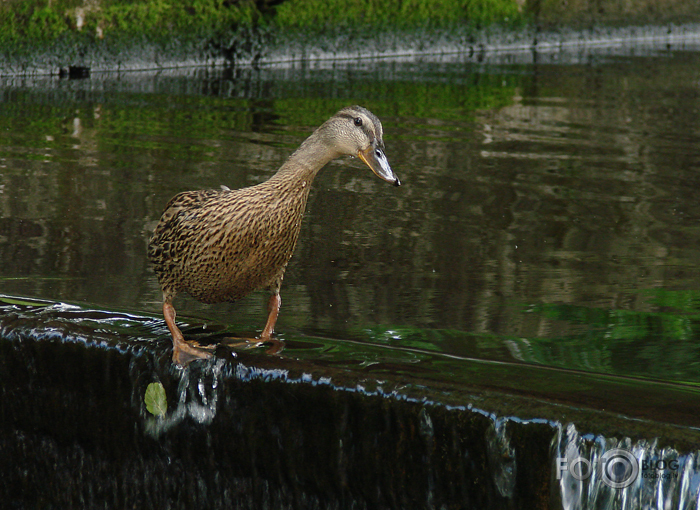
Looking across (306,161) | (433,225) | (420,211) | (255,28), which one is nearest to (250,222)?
(306,161)

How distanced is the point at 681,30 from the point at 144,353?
621 inches

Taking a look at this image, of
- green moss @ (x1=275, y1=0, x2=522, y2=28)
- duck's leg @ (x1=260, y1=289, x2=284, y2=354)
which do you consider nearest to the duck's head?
duck's leg @ (x1=260, y1=289, x2=284, y2=354)

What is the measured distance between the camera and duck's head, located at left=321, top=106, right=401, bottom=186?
12.0 ft

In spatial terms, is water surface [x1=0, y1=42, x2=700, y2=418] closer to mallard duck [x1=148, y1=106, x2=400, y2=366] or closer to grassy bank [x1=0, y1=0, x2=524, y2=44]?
mallard duck [x1=148, y1=106, x2=400, y2=366]

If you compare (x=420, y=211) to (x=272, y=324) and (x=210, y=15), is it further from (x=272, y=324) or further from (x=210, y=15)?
(x=210, y=15)

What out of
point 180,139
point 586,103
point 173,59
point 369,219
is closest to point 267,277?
point 369,219

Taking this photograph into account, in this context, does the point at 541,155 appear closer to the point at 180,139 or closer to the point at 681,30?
the point at 180,139

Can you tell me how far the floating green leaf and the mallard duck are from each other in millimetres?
159

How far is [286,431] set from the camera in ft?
12.2

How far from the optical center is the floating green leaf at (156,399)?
3871 mm

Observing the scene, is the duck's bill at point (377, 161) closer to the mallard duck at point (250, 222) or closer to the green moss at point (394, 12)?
the mallard duck at point (250, 222)

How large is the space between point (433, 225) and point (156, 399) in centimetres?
263

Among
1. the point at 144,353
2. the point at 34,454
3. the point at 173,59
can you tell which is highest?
the point at 173,59

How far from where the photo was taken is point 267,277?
3842 mm
